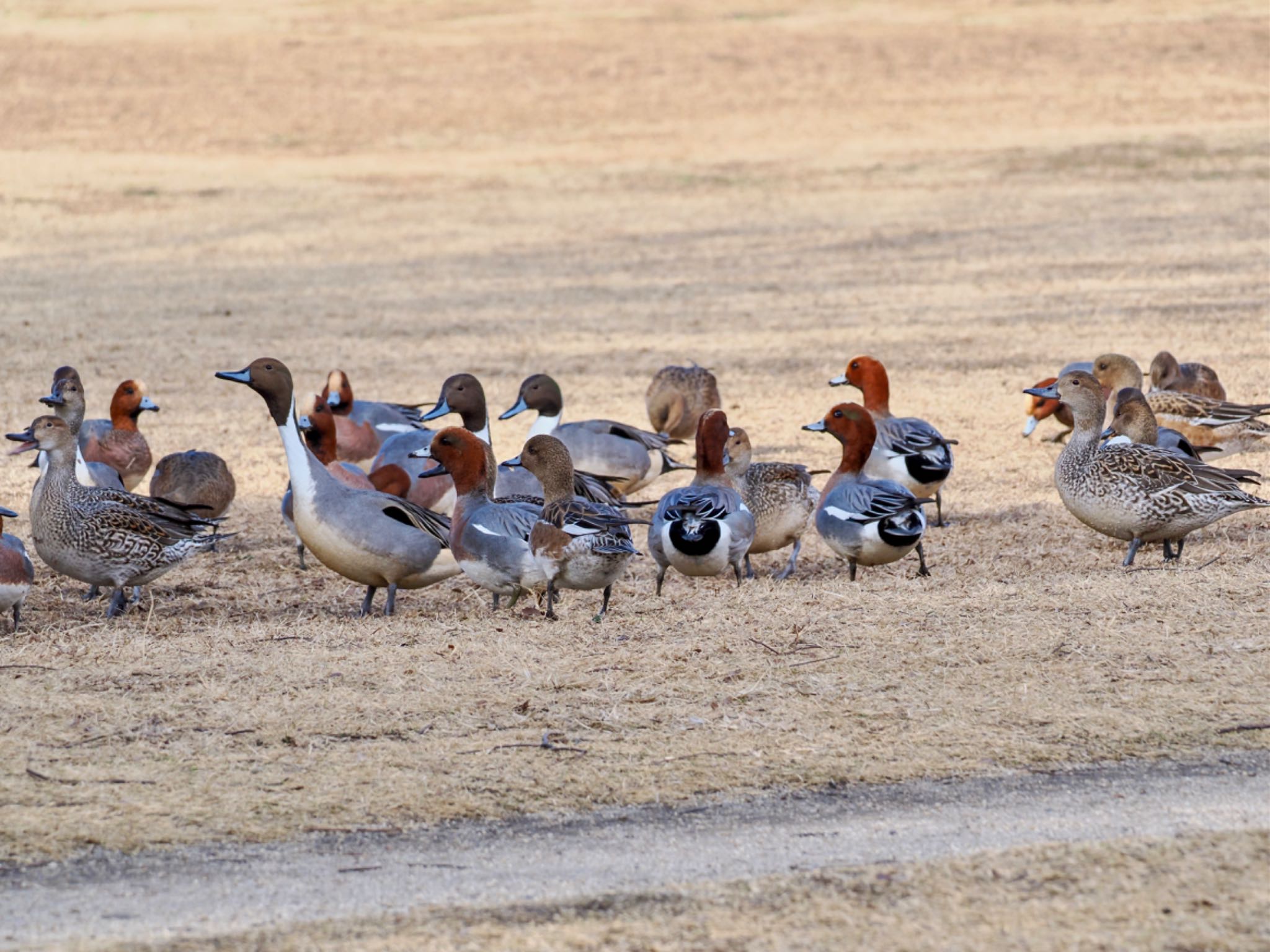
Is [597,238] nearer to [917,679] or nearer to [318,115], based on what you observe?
[318,115]

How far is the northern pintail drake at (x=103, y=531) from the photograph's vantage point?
7.13 metres

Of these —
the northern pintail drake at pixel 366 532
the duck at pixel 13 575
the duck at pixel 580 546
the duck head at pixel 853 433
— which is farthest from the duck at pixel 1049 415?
the duck at pixel 13 575

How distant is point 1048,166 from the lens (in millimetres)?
26000

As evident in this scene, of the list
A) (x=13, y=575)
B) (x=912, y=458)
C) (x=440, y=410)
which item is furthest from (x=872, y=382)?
(x=13, y=575)

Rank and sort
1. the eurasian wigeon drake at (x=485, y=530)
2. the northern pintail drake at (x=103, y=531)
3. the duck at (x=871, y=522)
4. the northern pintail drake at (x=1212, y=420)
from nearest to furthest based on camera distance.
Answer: the eurasian wigeon drake at (x=485, y=530) → the northern pintail drake at (x=103, y=531) → the duck at (x=871, y=522) → the northern pintail drake at (x=1212, y=420)

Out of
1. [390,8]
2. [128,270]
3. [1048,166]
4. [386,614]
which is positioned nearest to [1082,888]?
[386,614]

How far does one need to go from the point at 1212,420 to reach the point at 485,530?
5.10 m

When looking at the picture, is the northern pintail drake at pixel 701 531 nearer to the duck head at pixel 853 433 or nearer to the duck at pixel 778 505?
the duck at pixel 778 505

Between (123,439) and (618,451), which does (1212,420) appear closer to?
(618,451)

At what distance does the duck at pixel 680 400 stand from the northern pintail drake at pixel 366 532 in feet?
12.6

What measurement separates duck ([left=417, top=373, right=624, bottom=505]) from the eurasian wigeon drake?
986 millimetres

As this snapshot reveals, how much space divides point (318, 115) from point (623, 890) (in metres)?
29.0

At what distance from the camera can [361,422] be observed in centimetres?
1034

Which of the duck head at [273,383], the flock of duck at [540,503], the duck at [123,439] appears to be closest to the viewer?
the flock of duck at [540,503]
